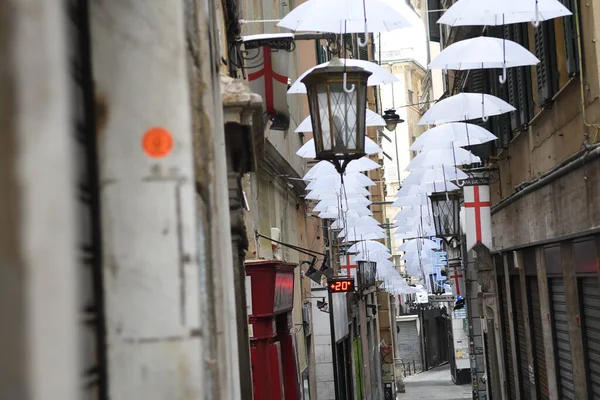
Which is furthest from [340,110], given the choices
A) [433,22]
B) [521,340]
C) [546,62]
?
[433,22]

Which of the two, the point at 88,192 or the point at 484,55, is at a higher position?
the point at 484,55

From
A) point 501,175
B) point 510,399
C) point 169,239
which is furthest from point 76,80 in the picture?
point 510,399

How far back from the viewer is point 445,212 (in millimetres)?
21984

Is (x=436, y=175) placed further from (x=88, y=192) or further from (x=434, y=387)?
(x=434, y=387)

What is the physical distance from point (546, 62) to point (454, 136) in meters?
3.70

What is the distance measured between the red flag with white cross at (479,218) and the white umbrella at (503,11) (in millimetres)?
9538

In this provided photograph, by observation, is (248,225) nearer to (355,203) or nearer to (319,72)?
(319,72)

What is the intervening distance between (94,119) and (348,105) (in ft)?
19.6

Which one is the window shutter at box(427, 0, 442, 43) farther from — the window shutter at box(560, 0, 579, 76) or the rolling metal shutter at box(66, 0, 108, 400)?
the rolling metal shutter at box(66, 0, 108, 400)

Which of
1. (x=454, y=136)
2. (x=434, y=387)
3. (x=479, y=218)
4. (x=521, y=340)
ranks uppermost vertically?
(x=454, y=136)

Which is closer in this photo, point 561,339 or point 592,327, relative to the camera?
point 592,327

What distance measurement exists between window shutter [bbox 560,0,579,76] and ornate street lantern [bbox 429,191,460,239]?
985 cm

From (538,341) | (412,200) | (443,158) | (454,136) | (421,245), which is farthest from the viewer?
(421,245)

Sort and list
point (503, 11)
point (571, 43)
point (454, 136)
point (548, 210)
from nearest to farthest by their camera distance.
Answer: point (503, 11), point (571, 43), point (548, 210), point (454, 136)
